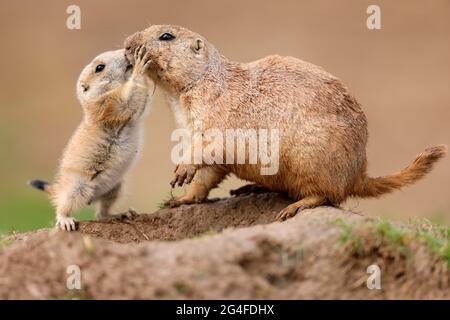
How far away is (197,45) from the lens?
8.21 metres

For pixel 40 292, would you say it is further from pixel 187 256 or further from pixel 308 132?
pixel 308 132

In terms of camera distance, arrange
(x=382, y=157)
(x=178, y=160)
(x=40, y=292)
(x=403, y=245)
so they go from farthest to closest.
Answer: (x=382, y=157), (x=178, y=160), (x=403, y=245), (x=40, y=292)

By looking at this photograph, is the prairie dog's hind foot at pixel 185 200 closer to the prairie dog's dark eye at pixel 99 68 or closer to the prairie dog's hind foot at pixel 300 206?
the prairie dog's hind foot at pixel 300 206

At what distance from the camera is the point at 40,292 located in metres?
5.54

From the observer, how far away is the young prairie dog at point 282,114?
A: 761 centimetres

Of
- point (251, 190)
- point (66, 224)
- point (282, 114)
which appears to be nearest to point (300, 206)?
point (282, 114)

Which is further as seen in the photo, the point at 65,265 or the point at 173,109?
the point at 173,109

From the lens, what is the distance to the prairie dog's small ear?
8.20 metres

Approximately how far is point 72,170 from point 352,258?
3.32 meters

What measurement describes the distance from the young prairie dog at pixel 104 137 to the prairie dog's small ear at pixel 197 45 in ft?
1.65

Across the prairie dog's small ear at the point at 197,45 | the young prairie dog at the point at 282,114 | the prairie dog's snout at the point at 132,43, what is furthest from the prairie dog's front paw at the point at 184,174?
the prairie dog's snout at the point at 132,43

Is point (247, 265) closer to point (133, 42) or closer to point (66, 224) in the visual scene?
point (66, 224)

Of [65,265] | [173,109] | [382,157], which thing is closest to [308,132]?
[173,109]

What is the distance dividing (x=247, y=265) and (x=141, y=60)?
10.2ft
